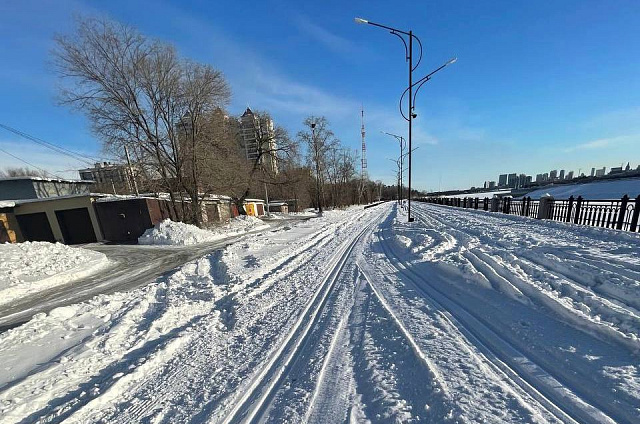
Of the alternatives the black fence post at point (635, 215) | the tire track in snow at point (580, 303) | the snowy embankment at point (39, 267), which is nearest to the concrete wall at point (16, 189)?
the snowy embankment at point (39, 267)

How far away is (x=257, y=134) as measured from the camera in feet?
103

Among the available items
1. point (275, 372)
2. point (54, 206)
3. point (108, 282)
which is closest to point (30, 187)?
point (54, 206)

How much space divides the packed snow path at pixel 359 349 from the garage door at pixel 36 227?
18231 mm

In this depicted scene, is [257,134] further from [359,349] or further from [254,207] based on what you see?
[359,349]

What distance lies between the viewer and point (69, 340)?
166 inches

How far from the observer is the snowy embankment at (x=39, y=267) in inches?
301

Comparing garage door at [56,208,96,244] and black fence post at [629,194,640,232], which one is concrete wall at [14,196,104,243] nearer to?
garage door at [56,208,96,244]

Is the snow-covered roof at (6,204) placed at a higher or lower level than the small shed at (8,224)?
higher

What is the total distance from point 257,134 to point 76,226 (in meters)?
19.9

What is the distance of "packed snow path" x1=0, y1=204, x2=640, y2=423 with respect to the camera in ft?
7.75

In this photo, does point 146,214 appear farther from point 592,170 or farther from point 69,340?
point 592,170

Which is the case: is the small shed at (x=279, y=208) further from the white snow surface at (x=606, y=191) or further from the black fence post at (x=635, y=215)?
the black fence post at (x=635, y=215)

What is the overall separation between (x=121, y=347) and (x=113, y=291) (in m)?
4.34

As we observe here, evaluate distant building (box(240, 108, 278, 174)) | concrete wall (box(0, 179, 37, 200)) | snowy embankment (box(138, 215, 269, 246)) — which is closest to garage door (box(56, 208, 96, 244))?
snowy embankment (box(138, 215, 269, 246))
